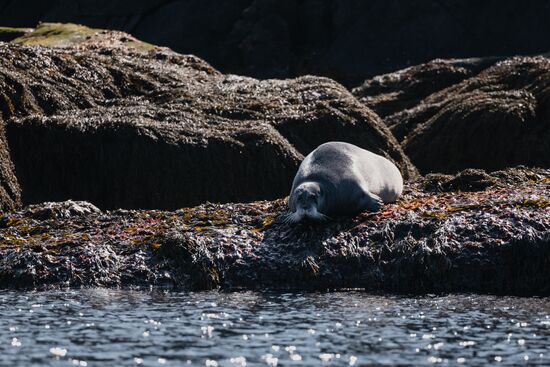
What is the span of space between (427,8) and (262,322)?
18696 millimetres

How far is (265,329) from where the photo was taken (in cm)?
679

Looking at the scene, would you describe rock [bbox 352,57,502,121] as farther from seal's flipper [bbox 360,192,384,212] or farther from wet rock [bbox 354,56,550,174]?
seal's flipper [bbox 360,192,384,212]

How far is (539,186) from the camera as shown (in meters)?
9.63

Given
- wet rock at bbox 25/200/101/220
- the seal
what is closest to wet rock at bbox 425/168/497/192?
the seal

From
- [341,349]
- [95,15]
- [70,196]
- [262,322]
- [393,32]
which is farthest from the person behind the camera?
[95,15]

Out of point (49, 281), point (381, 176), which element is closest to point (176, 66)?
→ point (381, 176)

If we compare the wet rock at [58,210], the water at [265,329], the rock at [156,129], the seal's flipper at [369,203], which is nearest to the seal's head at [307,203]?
the seal's flipper at [369,203]

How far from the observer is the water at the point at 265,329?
19.6 ft

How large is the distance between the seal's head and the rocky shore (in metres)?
0.14

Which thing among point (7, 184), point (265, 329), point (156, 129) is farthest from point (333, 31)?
point (265, 329)

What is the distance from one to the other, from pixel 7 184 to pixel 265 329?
492 cm

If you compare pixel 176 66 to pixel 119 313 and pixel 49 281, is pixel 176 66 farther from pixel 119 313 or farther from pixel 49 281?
pixel 119 313

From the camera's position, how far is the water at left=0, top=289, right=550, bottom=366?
19.6 ft

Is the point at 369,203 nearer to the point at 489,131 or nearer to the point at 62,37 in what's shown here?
the point at 489,131
